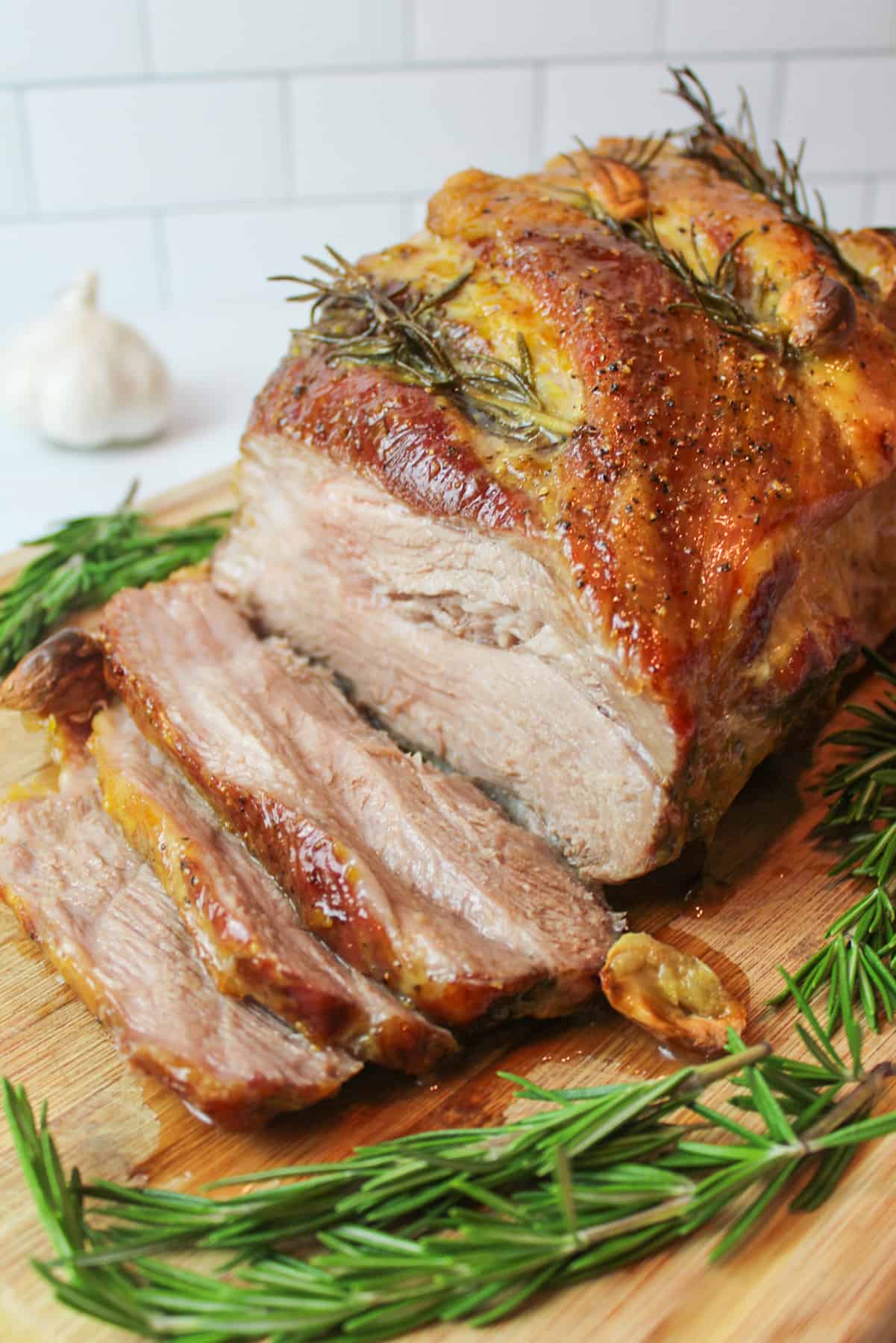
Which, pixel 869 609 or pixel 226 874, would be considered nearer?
pixel 226 874

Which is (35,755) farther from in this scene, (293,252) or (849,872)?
(293,252)

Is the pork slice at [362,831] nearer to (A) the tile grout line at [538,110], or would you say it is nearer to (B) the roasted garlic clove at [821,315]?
(B) the roasted garlic clove at [821,315]

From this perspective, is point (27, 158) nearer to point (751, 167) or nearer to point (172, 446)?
point (172, 446)

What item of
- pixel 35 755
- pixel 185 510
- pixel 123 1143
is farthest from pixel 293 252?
pixel 123 1143

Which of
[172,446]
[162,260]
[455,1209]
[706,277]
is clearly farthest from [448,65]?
[455,1209]

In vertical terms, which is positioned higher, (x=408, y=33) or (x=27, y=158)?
(x=408, y=33)

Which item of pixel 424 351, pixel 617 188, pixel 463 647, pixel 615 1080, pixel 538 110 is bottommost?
pixel 615 1080
